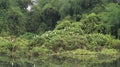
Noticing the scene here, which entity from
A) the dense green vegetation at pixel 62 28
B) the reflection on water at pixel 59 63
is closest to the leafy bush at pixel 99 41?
the dense green vegetation at pixel 62 28

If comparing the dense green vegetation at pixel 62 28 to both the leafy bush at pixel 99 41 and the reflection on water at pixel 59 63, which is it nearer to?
the leafy bush at pixel 99 41

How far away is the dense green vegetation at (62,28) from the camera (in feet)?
75.3

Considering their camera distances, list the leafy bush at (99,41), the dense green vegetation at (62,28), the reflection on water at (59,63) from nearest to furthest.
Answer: the reflection on water at (59,63)
the dense green vegetation at (62,28)
the leafy bush at (99,41)

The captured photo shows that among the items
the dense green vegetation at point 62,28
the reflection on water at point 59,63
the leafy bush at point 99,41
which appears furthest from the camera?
the leafy bush at point 99,41

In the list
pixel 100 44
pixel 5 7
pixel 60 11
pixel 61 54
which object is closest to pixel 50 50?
pixel 61 54

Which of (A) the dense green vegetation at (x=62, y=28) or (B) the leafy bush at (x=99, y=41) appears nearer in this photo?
(A) the dense green vegetation at (x=62, y=28)

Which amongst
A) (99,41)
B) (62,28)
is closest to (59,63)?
(99,41)

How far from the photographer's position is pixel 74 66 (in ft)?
54.0

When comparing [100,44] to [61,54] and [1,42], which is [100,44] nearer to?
[61,54]

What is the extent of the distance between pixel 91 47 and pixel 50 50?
3.03m

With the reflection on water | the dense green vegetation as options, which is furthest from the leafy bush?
the reflection on water

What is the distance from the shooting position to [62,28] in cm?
2858

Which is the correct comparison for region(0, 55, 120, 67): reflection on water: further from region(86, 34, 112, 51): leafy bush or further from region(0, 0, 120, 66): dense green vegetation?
region(86, 34, 112, 51): leafy bush

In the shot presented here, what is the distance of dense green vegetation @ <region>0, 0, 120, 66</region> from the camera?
23.0m
